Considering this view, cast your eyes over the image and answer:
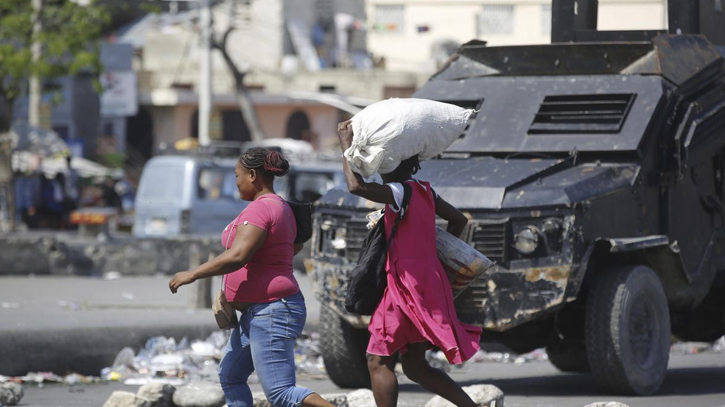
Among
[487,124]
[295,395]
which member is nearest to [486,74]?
[487,124]

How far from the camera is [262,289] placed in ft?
19.5

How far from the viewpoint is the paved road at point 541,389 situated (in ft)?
26.6

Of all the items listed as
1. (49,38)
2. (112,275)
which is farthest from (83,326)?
(49,38)

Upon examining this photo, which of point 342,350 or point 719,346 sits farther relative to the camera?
point 719,346

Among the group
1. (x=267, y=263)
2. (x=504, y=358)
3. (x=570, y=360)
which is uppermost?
(x=267, y=263)

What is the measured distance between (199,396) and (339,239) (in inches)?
61.7

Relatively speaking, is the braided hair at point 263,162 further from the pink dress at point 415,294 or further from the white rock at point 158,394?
the white rock at point 158,394

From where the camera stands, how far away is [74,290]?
1502cm

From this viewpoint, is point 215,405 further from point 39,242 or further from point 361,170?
point 39,242

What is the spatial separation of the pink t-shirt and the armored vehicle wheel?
107 inches

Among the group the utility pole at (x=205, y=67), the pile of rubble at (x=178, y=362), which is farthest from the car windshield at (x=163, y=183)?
the utility pole at (x=205, y=67)

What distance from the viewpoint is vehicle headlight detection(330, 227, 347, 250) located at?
8.38m

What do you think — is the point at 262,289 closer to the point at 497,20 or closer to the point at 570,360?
the point at 570,360

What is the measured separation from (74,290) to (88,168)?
2663 cm
